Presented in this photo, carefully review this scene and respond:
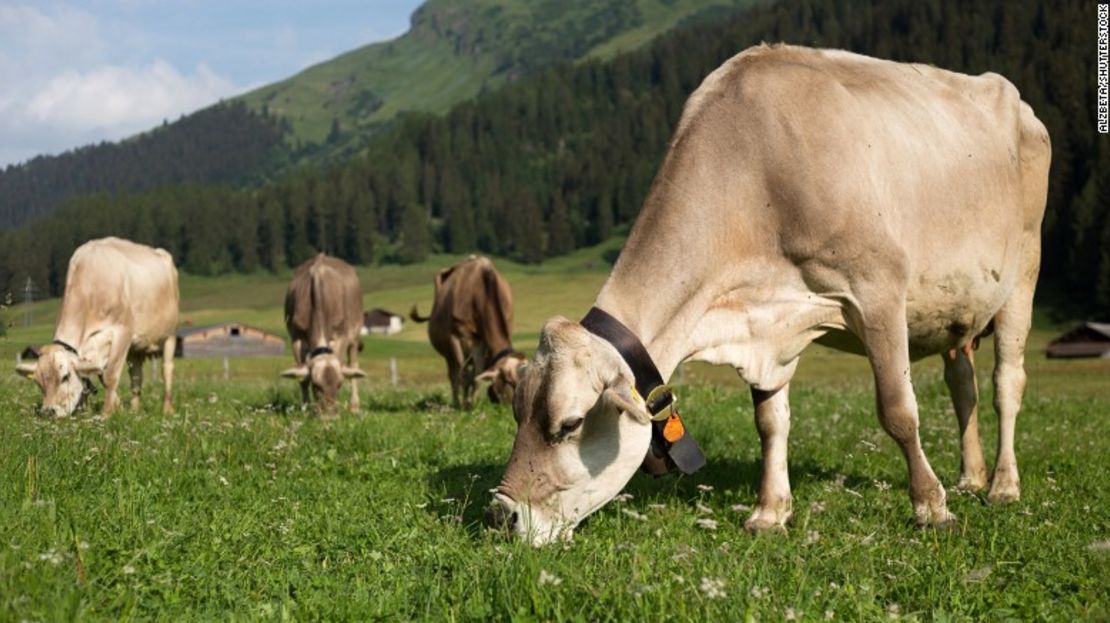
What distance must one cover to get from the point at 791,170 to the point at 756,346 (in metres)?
1.29

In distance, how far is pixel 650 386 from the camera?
6195mm

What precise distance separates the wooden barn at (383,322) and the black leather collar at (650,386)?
123 m

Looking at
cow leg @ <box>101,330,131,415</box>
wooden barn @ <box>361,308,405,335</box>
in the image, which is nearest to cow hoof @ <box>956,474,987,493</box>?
cow leg @ <box>101,330,131,415</box>

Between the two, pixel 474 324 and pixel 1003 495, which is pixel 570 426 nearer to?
pixel 1003 495

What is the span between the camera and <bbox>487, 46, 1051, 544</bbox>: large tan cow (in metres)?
6.03

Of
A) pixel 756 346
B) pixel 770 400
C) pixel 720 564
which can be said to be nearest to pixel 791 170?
pixel 756 346

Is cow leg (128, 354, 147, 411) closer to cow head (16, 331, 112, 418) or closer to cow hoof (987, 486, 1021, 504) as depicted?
cow head (16, 331, 112, 418)

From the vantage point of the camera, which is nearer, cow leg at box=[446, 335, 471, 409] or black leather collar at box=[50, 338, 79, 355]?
black leather collar at box=[50, 338, 79, 355]

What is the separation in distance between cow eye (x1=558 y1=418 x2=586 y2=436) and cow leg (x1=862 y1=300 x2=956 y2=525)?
223 centimetres

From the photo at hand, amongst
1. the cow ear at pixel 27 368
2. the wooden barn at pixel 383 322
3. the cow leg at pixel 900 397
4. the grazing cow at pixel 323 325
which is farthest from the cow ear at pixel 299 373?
the wooden barn at pixel 383 322

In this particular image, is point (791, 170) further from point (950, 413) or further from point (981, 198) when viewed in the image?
point (950, 413)

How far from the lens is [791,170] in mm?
6852

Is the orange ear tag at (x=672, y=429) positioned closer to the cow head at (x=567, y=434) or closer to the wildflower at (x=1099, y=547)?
the cow head at (x=567, y=434)

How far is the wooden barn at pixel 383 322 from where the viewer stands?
420ft
